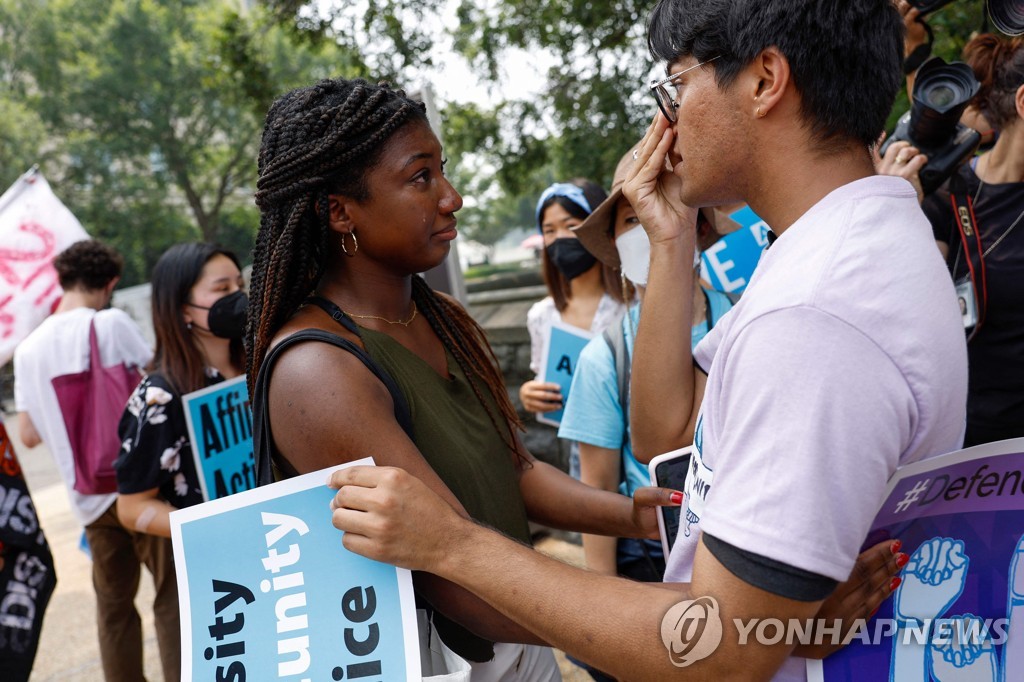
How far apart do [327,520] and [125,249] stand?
1059 inches

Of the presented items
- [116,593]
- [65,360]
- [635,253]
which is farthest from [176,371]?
[635,253]

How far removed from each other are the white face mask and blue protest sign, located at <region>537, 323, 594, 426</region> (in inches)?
24.0

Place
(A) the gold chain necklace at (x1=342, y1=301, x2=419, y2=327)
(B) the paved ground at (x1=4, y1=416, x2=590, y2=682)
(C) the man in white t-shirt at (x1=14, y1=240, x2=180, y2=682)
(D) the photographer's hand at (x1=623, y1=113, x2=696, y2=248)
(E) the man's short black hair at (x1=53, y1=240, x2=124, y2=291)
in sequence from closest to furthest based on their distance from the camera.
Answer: (A) the gold chain necklace at (x1=342, y1=301, x2=419, y2=327) → (D) the photographer's hand at (x1=623, y1=113, x2=696, y2=248) → (C) the man in white t-shirt at (x1=14, y1=240, x2=180, y2=682) → (E) the man's short black hair at (x1=53, y1=240, x2=124, y2=291) → (B) the paved ground at (x1=4, y1=416, x2=590, y2=682)

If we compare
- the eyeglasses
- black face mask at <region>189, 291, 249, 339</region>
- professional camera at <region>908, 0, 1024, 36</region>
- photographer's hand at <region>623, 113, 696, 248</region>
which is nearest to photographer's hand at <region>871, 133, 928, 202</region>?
professional camera at <region>908, 0, 1024, 36</region>

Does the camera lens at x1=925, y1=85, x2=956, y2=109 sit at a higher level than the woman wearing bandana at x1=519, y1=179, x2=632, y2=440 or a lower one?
higher

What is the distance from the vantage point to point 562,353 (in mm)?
3236

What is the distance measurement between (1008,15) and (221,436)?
2.88 metres

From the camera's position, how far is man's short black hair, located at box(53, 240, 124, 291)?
4262mm

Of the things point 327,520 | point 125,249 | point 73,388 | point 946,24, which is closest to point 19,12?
point 125,249

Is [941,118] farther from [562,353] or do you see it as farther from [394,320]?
[394,320]

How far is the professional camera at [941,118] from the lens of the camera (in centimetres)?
239

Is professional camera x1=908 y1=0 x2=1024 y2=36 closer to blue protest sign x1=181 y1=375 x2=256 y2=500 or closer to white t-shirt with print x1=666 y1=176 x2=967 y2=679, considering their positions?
white t-shirt with print x1=666 y1=176 x2=967 y2=679

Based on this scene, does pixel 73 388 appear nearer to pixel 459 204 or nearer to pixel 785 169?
pixel 459 204

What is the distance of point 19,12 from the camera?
23.8m
